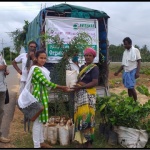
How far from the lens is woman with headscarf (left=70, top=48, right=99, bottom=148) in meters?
3.00

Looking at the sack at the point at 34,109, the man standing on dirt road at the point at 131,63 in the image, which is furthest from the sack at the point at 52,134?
the man standing on dirt road at the point at 131,63

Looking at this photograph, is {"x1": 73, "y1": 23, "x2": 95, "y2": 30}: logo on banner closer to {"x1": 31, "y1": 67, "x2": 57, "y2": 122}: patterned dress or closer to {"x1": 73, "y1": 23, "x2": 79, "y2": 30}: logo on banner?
{"x1": 73, "y1": 23, "x2": 79, "y2": 30}: logo on banner

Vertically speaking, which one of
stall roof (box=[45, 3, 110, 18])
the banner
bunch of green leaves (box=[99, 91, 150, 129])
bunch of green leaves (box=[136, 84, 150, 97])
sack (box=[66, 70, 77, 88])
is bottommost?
bunch of green leaves (box=[99, 91, 150, 129])

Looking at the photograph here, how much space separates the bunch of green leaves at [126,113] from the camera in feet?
10.4

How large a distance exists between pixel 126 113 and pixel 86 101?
0.73m

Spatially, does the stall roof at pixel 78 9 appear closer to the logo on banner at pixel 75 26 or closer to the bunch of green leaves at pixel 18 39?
the logo on banner at pixel 75 26

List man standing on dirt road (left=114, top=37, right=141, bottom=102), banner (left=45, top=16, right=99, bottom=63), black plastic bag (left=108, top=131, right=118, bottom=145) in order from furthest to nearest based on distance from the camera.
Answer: banner (left=45, top=16, right=99, bottom=63), man standing on dirt road (left=114, top=37, right=141, bottom=102), black plastic bag (left=108, top=131, right=118, bottom=145)

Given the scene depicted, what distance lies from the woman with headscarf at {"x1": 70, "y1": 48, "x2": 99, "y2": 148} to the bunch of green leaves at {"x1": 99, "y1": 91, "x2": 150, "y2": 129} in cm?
46

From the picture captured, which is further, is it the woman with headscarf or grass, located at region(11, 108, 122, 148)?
grass, located at region(11, 108, 122, 148)

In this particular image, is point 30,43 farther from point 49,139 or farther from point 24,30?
point 24,30

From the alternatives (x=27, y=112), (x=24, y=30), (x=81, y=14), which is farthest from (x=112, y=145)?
(x=24, y=30)

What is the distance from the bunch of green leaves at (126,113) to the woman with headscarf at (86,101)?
1.51 feet

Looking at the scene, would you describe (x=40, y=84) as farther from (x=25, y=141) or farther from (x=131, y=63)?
(x=131, y=63)

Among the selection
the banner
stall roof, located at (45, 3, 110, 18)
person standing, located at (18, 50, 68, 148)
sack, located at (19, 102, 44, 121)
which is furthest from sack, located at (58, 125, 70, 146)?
stall roof, located at (45, 3, 110, 18)
